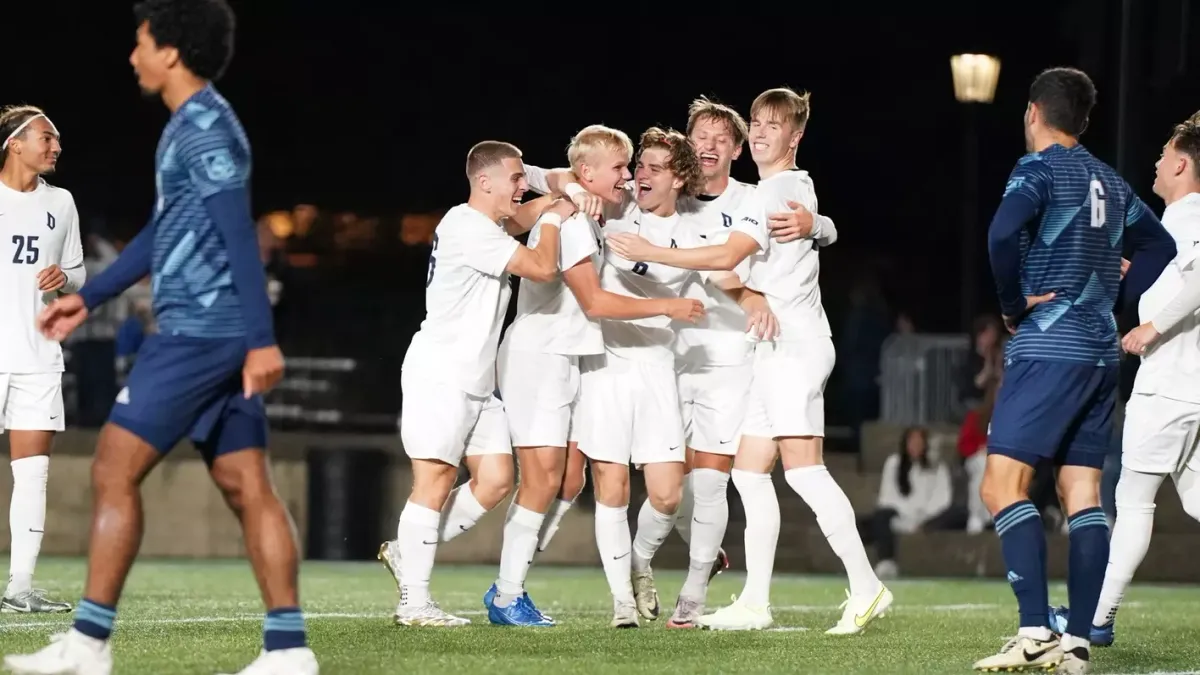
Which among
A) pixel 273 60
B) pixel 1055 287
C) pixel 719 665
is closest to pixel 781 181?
pixel 1055 287

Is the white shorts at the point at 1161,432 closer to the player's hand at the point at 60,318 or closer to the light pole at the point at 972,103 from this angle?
the player's hand at the point at 60,318

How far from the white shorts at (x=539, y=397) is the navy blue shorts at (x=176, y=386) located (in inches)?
101

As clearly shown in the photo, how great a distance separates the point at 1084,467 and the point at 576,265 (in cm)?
221

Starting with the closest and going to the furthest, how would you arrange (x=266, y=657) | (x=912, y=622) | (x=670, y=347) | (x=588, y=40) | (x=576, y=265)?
(x=266, y=657)
(x=576, y=265)
(x=670, y=347)
(x=912, y=622)
(x=588, y=40)

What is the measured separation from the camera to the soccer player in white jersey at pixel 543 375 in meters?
8.08

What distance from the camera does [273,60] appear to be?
26.3 metres

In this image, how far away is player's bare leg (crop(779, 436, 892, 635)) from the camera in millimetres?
8102

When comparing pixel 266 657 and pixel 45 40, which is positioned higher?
pixel 45 40

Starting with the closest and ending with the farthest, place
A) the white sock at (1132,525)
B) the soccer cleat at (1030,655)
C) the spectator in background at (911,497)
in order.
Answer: the soccer cleat at (1030,655), the white sock at (1132,525), the spectator in background at (911,497)

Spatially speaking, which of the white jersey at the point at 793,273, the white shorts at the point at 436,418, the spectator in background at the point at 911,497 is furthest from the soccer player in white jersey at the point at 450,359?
the spectator in background at the point at 911,497

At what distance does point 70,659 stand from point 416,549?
101 inches

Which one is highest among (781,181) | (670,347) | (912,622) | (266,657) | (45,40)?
(45,40)

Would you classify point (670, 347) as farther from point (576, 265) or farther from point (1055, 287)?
point (1055, 287)

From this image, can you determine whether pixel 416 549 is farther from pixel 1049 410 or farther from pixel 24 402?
pixel 1049 410
